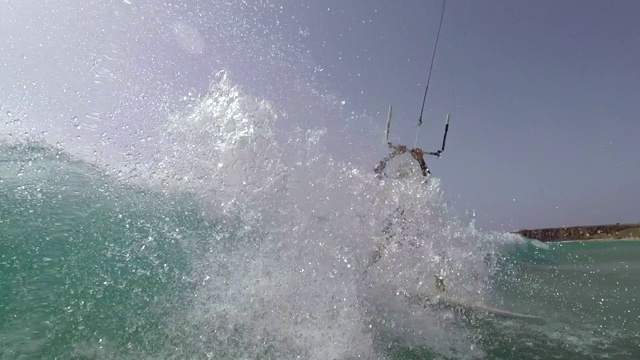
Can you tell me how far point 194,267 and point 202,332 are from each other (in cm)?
95

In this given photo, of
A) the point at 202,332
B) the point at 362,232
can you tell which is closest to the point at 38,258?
the point at 202,332

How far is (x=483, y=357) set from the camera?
520 centimetres

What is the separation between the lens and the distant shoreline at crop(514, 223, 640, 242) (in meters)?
55.1

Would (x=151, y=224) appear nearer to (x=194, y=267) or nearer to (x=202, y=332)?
(x=194, y=267)

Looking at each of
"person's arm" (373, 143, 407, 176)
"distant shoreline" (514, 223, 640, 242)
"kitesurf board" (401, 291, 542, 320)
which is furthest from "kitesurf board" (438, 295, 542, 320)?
"distant shoreline" (514, 223, 640, 242)

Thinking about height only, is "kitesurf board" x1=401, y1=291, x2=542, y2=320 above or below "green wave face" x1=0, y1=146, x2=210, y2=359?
below

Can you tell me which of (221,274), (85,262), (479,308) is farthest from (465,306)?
(85,262)

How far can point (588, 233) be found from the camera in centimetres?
6056

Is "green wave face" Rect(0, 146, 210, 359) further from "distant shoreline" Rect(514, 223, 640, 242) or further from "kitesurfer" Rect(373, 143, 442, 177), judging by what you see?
"distant shoreline" Rect(514, 223, 640, 242)

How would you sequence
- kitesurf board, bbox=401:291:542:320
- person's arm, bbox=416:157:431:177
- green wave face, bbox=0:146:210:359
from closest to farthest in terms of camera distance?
green wave face, bbox=0:146:210:359
kitesurf board, bbox=401:291:542:320
person's arm, bbox=416:157:431:177

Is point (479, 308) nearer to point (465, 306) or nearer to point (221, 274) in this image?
point (465, 306)

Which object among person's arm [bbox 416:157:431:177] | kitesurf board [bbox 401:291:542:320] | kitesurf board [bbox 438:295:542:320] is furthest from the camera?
person's arm [bbox 416:157:431:177]

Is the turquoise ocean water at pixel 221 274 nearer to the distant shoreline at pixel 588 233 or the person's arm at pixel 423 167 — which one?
the person's arm at pixel 423 167

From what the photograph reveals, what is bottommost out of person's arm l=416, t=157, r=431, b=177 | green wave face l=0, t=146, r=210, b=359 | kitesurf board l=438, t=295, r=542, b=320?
kitesurf board l=438, t=295, r=542, b=320
